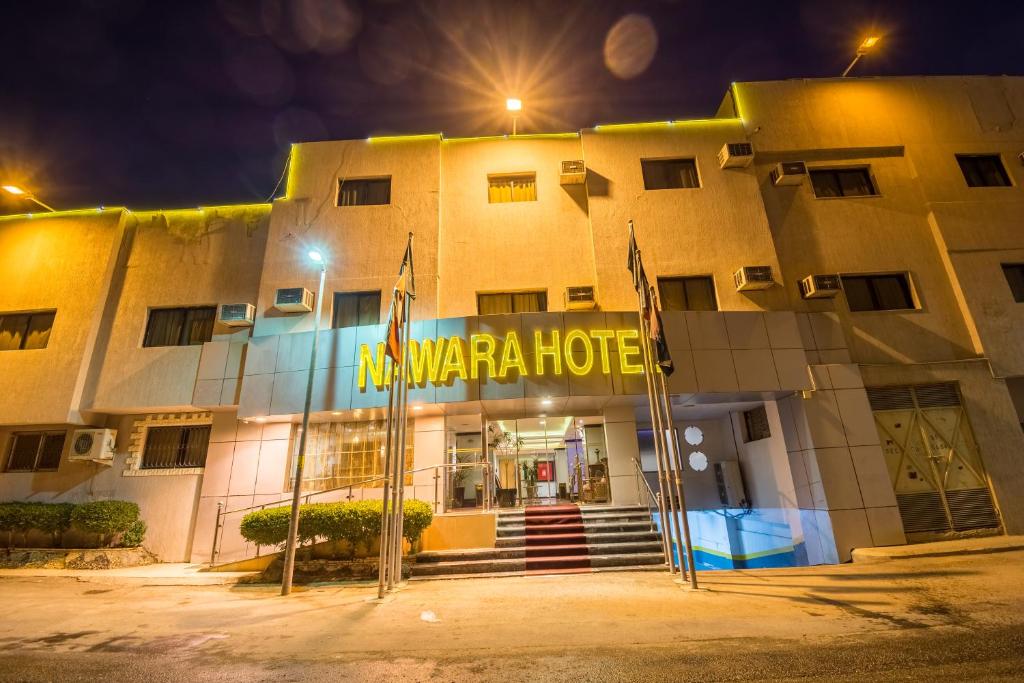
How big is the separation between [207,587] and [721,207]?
17.9 metres

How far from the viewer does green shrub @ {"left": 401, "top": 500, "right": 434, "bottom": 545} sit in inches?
428

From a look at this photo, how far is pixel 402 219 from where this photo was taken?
15.8m

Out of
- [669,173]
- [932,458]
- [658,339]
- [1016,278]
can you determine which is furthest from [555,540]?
[1016,278]

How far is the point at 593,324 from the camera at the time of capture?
13383mm

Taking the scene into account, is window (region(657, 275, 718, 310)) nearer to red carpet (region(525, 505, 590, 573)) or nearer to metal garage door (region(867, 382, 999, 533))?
metal garage door (region(867, 382, 999, 533))

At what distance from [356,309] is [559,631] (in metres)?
11.7

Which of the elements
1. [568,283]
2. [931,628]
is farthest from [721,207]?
[931,628]

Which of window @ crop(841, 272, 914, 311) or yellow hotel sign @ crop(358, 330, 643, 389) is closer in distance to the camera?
yellow hotel sign @ crop(358, 330, 643, 389)

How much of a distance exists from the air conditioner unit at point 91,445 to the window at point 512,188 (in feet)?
48.2

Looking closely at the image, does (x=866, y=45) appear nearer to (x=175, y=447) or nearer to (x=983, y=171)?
(x=983, y=171)

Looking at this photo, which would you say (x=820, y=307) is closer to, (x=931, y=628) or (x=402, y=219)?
(x=931, y=628)

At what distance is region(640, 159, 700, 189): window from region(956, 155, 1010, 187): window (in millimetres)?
8789

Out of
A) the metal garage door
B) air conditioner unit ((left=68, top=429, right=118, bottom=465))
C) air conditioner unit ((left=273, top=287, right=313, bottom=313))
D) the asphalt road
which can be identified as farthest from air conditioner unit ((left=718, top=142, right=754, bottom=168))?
air conditioner unit ((left=68, top=429, right=118, bottom=465))

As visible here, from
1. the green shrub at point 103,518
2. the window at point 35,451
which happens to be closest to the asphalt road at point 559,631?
the green shrub at point 103,518
